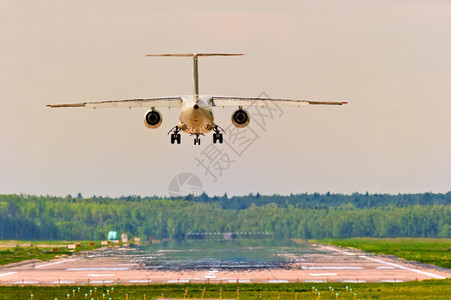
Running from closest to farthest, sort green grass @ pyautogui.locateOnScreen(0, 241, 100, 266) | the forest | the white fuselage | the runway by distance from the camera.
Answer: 1. the white fuselage
2. the runway
3. green grass @ pyautogui.locateOnScreen(0, 241, 100, 266)
4. the forest

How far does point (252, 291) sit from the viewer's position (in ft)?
184

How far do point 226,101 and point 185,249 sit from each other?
52654mm

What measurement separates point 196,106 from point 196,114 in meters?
0.47

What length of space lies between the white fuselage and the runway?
62.3 feet

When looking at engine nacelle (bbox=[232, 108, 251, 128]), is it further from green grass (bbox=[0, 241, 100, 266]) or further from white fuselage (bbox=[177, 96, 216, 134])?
green grass (bbox=[0, 241, 100, 266])

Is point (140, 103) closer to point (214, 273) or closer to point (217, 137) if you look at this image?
point (217, 137)

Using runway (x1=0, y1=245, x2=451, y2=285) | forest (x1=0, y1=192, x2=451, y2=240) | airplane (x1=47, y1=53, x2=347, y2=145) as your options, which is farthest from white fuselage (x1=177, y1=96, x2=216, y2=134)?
forest (x1=0, y1=192, x2=451, y2=240)

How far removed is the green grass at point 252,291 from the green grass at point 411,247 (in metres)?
21.8

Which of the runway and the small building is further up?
the small building

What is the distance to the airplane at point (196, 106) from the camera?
150ft

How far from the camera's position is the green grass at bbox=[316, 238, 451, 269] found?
294ft

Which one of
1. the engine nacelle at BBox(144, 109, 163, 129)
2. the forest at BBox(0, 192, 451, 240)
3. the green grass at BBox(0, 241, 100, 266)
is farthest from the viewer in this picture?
the forest at BBox(0, 192, 451, 240)

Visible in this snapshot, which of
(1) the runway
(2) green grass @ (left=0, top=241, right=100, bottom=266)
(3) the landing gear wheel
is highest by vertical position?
(3) the landing gear wheel

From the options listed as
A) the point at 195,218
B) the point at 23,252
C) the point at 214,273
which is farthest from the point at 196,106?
the point at 195,218
